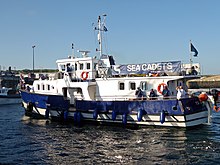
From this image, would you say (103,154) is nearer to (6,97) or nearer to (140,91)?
(140,91)

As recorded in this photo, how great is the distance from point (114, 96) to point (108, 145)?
7.07 metres

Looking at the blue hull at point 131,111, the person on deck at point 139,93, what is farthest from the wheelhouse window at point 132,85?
the blue hull at point 131,111

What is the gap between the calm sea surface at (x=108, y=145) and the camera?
45.1 feet

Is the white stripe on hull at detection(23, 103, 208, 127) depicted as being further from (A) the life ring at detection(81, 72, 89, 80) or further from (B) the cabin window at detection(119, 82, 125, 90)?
→ (A) the life ring at detection(81, 72, 89, 80)

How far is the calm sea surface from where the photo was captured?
45.1 feet

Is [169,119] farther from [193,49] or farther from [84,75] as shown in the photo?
[84,75]

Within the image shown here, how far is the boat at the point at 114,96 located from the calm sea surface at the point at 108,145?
92 cm

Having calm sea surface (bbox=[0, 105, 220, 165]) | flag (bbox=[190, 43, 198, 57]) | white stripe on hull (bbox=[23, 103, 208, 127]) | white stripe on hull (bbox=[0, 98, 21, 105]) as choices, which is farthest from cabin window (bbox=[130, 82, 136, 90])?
white stripe on hull (bbox=[0, 98, 21, 105])

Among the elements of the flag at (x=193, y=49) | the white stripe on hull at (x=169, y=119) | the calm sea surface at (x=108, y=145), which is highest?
the flag at (x=193, y=49)

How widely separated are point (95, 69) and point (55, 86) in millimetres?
4290

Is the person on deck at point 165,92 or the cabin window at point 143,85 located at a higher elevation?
the cabin window at point 143,85

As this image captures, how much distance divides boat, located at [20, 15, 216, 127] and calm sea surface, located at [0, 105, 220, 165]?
0.92 meters

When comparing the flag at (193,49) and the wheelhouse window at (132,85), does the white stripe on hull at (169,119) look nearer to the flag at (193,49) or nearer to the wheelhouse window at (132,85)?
the wheelhouse window at (132,85)

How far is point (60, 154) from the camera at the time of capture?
48.5 feet
